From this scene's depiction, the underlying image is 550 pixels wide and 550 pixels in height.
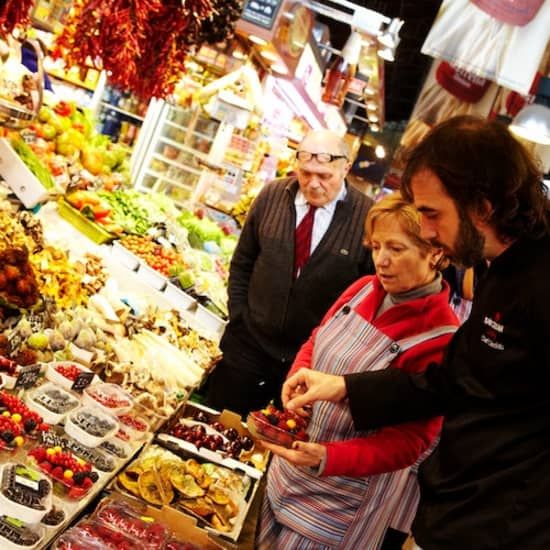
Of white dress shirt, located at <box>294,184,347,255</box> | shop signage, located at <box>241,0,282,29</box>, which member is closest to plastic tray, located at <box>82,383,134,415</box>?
white dress shirt, located at <box>294,184,347,255</box>

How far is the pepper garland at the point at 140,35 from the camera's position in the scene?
11.8ft

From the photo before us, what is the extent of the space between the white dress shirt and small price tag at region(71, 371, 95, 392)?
147cm

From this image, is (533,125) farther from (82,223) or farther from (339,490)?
(339,490)

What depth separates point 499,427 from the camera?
5.86 ft

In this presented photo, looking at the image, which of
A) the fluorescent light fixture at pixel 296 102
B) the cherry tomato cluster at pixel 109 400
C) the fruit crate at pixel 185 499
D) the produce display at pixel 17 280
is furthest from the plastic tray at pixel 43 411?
the fluorescent light fixture at pixel 296 102

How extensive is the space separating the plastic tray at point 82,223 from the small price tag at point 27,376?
96.3 inches

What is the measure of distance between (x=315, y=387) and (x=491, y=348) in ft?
2.51

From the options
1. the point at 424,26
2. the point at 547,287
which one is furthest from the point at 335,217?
the point at 424,26

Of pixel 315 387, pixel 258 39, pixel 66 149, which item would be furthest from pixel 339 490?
pixel 258 39

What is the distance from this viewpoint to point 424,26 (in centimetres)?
1936

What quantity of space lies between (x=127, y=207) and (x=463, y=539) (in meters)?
4.84

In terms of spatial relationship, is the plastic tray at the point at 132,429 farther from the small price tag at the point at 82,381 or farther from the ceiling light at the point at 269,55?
the ceiling light at the point at 269,55

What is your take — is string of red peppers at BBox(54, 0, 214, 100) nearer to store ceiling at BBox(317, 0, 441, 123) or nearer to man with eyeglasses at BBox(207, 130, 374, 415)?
man with eyeglasses at BBox(207, 130, 374, 415)

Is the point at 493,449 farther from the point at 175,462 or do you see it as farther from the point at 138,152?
the point at 138,152
